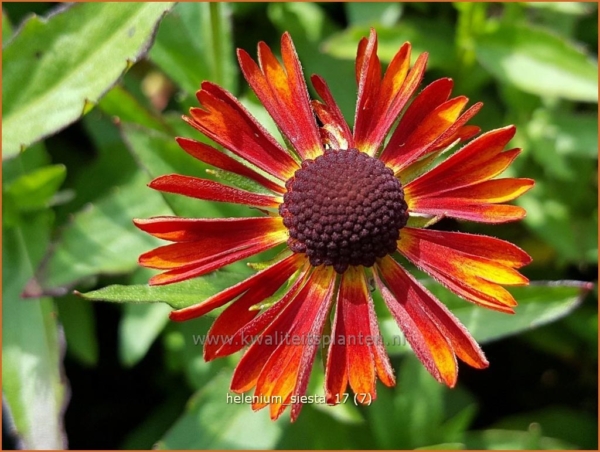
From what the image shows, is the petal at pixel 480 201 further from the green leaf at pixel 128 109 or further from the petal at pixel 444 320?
the green leaf at pixel 128 109

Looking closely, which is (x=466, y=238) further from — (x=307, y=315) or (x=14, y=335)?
(x=14, y=335)

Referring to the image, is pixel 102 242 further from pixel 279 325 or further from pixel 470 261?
pixel 470 261

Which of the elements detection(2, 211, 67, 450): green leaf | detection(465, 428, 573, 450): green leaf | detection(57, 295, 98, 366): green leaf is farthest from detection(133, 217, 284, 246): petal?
detection(465, 428, 573, 450): green leaf

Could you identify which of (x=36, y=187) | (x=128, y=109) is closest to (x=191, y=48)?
(x=128, y=109)

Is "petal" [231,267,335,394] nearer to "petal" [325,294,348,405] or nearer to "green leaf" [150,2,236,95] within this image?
"petal" [325,294,348,405]

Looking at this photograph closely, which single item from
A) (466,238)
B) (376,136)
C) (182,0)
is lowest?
(466,238)

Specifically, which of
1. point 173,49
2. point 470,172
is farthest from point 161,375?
point 470,172

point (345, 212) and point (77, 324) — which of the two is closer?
point (345, 212)
